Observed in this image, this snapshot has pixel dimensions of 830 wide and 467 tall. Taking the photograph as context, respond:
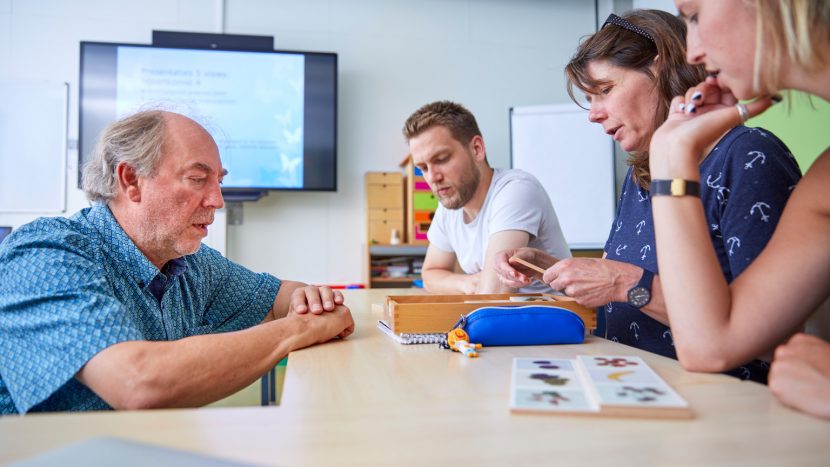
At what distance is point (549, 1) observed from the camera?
470cm

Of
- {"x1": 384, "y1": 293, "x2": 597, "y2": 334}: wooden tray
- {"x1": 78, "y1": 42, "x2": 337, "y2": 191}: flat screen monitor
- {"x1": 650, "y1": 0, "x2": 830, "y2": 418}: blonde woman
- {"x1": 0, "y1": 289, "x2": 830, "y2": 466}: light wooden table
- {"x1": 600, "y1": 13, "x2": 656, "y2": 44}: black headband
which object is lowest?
{"x1": 0, "y1": 289, "x2": 830, "y2": 466}: light wooden table

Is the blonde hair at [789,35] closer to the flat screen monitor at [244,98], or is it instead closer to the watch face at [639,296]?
the watch face at [639,296]

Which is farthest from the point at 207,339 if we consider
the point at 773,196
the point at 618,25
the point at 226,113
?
the point at 226,113

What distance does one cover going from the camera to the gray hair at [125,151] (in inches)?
51.0

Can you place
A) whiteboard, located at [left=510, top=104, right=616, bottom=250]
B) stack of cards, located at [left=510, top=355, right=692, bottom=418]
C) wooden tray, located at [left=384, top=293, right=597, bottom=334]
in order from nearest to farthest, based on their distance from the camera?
1. stack of cards, located at [left=510, top=355, right=692, bottom=418]
2. wooden tray, located at [left=384, top=293, right=597, bottom=334]
3. whiteboard, located at [left=510, top=104, right=616, bottom=250]

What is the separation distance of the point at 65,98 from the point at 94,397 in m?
3.67

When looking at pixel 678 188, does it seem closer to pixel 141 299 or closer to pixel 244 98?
pixel 141 299

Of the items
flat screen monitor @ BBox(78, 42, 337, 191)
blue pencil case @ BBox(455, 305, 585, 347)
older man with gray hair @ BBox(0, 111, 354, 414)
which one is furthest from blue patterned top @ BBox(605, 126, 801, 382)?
flat screen monitor @ BBox(78, 42, 337, 191)

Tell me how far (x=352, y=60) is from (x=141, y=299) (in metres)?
3.44

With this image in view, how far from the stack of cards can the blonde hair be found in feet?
1.50

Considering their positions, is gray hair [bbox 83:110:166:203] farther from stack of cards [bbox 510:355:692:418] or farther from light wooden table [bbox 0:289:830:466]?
stack of cards [bbox 510:355:692:418]

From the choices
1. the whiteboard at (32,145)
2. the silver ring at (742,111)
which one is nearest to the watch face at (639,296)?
the silver ring at (742,111)

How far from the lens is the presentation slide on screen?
3875 mm

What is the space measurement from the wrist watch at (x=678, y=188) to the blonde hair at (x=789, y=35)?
0.57ft
